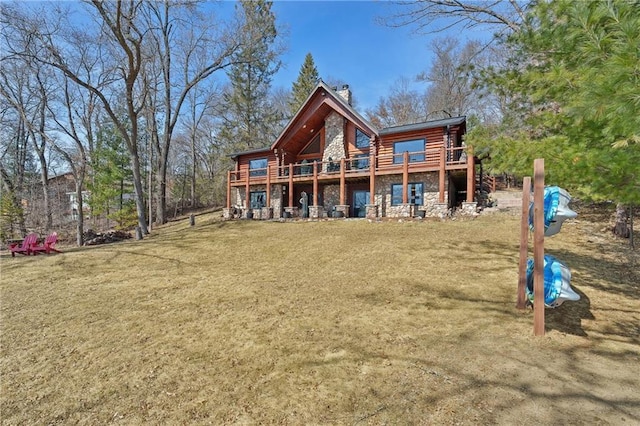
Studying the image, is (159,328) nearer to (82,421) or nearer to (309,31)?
(82,421)

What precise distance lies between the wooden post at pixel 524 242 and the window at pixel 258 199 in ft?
56.5

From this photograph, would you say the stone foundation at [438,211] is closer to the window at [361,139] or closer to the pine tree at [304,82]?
the window at [361,139]

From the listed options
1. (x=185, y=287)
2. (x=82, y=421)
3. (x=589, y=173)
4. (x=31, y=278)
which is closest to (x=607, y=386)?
(x=589, y=173)

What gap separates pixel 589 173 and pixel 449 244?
16.5ft

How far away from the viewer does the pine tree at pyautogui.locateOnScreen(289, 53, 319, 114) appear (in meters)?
31.4

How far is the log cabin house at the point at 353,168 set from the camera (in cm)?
1416

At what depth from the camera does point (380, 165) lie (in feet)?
53.3

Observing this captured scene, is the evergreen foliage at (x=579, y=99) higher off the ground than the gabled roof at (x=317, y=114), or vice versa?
the gabled roof at (x=317, y=114)

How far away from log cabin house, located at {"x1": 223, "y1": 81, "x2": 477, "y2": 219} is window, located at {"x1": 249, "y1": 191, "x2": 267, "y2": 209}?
0.07 metres

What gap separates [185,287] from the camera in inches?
259

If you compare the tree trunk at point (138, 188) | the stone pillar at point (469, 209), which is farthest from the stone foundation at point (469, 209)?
the tree trunk at point (138, 188)

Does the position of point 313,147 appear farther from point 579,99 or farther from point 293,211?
point 579,99

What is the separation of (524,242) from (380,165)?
12.2 metres

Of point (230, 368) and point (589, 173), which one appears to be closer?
point (230, 368)
